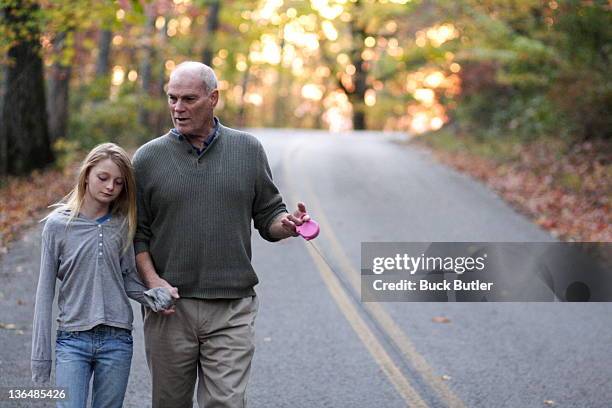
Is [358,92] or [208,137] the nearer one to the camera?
[208,137]

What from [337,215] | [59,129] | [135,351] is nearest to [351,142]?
[59,129]

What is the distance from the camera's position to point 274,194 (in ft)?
13.8

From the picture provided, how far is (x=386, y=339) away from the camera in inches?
290

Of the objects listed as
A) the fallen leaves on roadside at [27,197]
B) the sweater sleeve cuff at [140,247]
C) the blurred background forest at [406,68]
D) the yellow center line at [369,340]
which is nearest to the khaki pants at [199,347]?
the sweater sleeve cuff at [140,247]

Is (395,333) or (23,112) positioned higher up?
(23,112)

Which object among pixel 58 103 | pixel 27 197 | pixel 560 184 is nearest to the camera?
pixel 27 197

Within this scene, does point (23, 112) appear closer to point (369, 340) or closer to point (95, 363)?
point (369, 340)

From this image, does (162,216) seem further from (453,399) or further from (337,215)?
(337,215)

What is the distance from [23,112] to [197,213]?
39.8 ft

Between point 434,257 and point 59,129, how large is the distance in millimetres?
11366

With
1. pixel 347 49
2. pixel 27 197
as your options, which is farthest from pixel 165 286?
pixel 347 49

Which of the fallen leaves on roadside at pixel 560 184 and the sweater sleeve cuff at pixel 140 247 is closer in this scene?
the sweater sleeve cuff at pixel 140 247

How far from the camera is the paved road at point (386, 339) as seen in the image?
602 centimetres

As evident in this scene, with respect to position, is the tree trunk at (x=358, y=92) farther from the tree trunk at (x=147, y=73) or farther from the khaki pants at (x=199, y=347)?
the khaki pants at (x=199, y=347)
